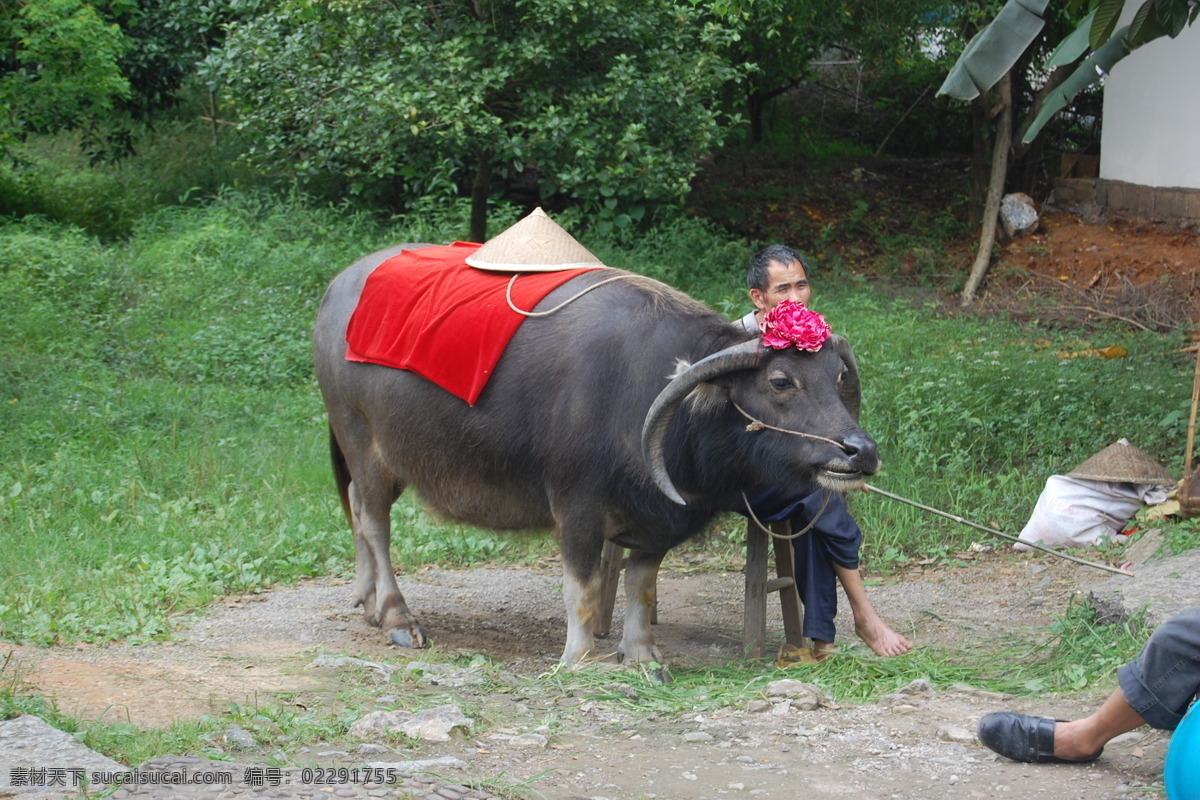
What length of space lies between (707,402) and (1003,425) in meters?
3.38

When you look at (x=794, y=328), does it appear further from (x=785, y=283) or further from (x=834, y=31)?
(x=834, y=31)

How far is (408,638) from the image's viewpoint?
4.95 meters

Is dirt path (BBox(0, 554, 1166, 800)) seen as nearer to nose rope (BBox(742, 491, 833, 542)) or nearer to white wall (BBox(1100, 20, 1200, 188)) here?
nose rope (BBox(742, 491, 833, 542))

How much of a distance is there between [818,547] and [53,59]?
7677 mm

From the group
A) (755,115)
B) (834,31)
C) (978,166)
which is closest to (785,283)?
(834,31)

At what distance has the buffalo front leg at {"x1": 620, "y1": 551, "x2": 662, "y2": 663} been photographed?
456 centimetres

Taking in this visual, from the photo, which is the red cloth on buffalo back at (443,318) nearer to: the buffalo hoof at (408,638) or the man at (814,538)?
the man at (814,538)

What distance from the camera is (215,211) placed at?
11586 millimetres

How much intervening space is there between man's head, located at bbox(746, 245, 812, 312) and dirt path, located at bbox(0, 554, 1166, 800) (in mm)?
1426

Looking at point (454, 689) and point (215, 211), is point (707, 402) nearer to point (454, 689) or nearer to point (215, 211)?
point (454, 689)

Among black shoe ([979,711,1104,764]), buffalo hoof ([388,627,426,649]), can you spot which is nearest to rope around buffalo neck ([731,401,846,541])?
black shoe ([979,711,1104,764])

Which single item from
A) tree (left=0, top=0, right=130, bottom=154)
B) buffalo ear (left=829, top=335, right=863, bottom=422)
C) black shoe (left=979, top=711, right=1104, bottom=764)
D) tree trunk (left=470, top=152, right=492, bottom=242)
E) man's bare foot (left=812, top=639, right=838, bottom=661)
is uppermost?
tree (left=0, top=0, right=130, bottom=154)

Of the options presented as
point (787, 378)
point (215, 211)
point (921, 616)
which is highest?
point (215, 211)

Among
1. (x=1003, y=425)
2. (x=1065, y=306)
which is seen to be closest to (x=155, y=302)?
(x=1003, y=425)
